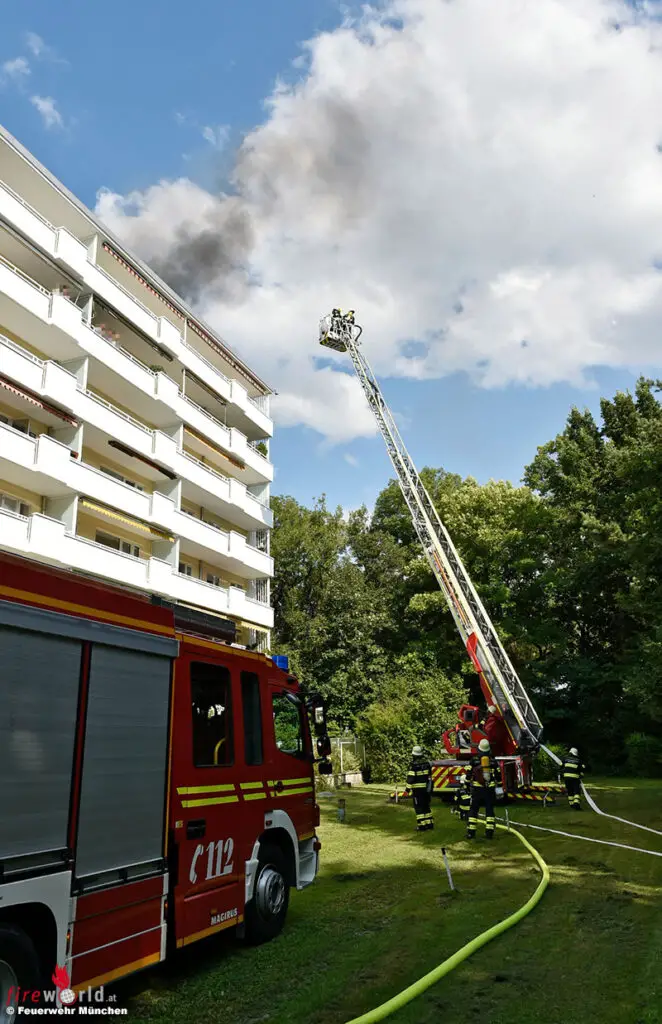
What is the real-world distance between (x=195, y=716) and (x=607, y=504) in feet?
91.4

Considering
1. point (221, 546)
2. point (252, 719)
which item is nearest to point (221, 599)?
point (221, 546)

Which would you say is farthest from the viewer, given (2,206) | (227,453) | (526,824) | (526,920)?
(227,453)

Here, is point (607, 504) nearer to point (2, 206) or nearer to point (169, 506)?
point (169, 506)

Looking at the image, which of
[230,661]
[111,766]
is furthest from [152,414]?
[111,766]

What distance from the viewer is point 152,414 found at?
23.3m

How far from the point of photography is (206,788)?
5535 millimetres

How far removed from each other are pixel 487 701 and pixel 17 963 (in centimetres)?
1414

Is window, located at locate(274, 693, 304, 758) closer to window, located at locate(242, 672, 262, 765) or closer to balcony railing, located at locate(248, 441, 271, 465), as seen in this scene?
window, located at locate(242, 672, 262, 765)

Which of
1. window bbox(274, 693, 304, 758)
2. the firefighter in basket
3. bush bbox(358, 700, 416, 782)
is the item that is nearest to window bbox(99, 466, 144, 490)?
bush bbox(358, 700, 416, 782)

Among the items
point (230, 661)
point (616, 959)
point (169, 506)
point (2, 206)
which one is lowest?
point (616, 959)

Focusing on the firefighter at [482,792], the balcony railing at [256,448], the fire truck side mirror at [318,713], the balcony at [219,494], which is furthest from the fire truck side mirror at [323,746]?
the balcony railing at [256,448]

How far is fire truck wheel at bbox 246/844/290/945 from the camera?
6070mm

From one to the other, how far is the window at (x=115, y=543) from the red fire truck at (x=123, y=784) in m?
15.1

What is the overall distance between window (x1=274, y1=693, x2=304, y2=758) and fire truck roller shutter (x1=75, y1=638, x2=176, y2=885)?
1.93 m
